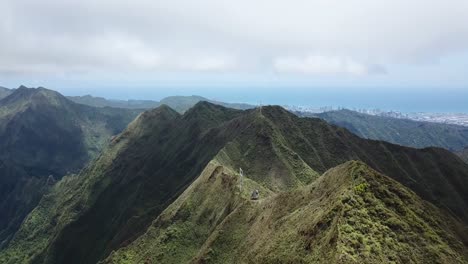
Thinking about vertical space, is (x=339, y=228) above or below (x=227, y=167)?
above

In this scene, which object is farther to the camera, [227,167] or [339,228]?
[227,167]

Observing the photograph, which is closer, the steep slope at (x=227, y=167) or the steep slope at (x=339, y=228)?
the steep slope at (x=339, y=228)

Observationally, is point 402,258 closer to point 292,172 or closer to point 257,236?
point 257,236

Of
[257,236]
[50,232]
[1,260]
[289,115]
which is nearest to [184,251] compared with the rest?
[257,236]

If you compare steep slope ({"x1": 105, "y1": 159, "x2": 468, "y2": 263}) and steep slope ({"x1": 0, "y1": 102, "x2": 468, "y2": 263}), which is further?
steep slope ({"x1": 0, "y1": 102, "x2": 468, "y2": 263})
